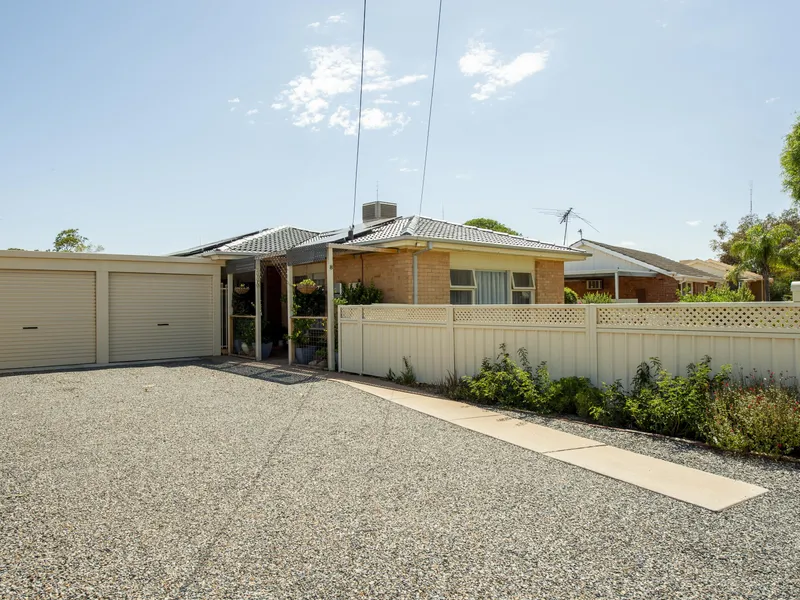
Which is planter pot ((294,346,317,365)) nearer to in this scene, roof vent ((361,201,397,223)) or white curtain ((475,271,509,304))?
white curtain ((475,271,509,304))

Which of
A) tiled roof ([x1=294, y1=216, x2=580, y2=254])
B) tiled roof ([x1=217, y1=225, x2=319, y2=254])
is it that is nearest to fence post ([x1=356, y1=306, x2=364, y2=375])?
tiled roof ([x1=294, y1=216, x2=580, y2=254])

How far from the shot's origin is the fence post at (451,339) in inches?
368

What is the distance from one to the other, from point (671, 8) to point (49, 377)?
1437 centimetres

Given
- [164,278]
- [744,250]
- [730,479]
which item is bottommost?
[730,479]

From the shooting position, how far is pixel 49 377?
11477 millimetres

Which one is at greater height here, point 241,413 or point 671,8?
point 671,8

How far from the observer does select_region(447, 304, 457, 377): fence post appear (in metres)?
9.34

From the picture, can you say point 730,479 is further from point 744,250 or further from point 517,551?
point 744,250

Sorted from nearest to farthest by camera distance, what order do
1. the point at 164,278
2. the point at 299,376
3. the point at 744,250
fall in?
the point at 299,376 → the point at 164,278 → the point at 744,250

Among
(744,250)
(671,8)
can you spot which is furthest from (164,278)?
(744,250)

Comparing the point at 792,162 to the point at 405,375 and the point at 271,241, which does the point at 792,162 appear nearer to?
the point at 405,375

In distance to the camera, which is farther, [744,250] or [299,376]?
[744,250]

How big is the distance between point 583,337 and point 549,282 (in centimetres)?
865

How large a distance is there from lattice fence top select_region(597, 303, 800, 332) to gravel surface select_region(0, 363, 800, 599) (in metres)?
1.60
